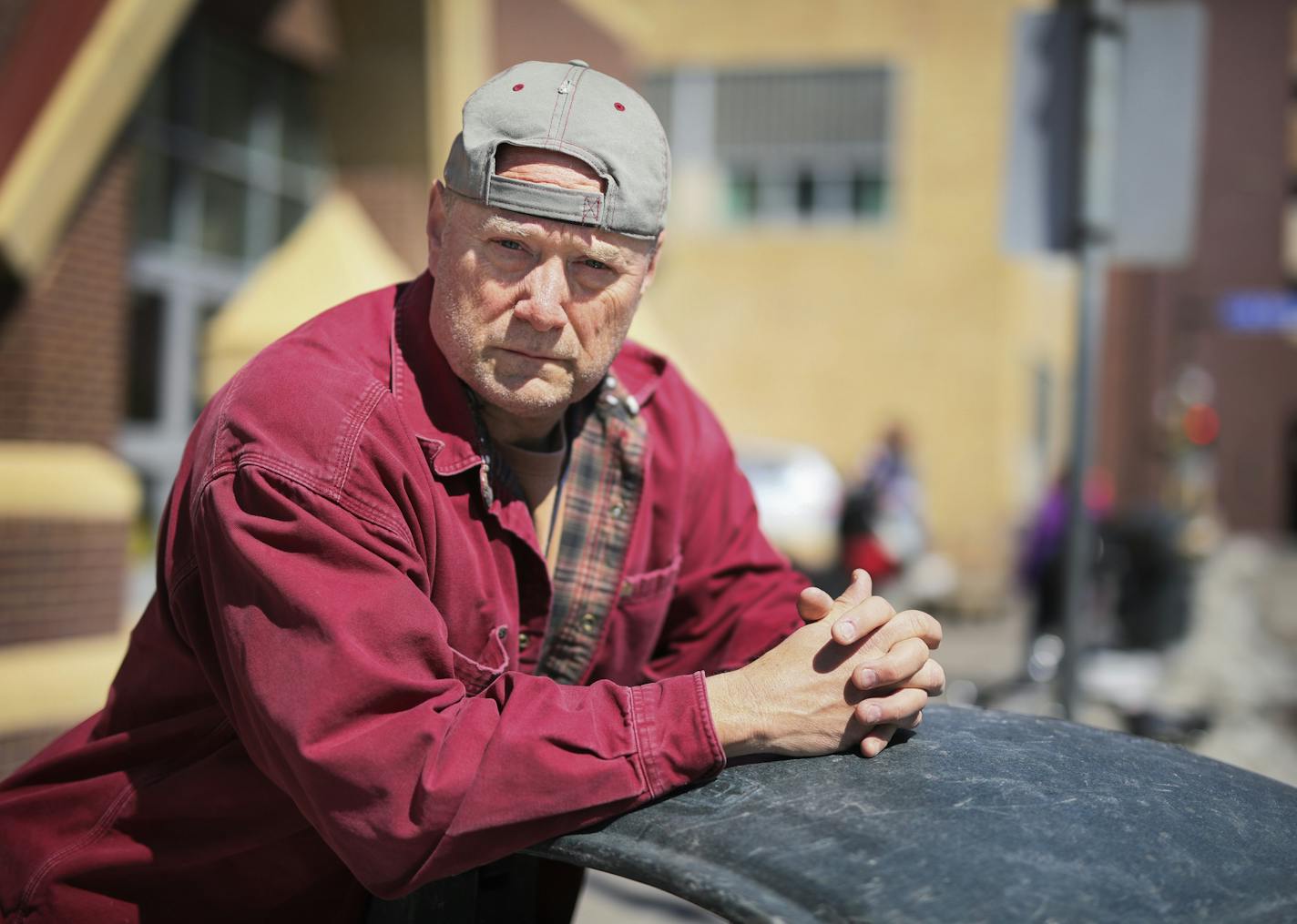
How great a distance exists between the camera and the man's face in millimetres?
1869

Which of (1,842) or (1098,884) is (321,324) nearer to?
(1,842)

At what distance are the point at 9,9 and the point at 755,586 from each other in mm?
5268

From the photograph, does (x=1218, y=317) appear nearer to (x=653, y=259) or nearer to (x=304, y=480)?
(x=653, y=259)

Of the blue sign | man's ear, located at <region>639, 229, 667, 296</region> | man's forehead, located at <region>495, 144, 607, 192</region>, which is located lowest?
man's ear, located at <region>639, 229, 667, 296</region>

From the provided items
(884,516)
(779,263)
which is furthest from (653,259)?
(779,263)

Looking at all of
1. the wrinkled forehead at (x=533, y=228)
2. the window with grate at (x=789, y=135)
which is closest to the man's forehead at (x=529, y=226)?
the wrinkled forehead at (x=533, y=228)

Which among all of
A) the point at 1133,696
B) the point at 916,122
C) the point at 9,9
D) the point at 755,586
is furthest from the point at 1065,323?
the point at 755,586

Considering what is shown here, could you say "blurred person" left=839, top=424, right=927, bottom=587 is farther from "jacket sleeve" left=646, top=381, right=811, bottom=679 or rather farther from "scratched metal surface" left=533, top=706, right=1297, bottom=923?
"scratched metal surface" left=533, top=706, right=1297, bottom=923

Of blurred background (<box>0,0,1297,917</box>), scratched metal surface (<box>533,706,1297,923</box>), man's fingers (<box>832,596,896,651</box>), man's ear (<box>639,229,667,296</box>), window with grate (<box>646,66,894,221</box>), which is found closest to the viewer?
scratched metal surface (<box>533,706,1297,923</box>)

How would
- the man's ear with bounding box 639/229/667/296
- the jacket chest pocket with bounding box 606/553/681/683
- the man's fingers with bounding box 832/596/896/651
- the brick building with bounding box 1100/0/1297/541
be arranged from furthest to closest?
the brick building with bounding box 1100/0/1297/541, the jacket chest pocket with bounding box 606/553/681/683, the man's ear with bounding box 639/229/667/296, the man's fingers with bounding box 832/596/896/651

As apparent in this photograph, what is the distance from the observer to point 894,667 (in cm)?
181

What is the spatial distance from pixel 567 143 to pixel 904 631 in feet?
2.82

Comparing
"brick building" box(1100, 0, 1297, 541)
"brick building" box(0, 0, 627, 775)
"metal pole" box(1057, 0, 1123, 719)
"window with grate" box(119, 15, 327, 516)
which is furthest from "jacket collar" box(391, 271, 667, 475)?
"brick building" box(1100, 0, 1297, 541)

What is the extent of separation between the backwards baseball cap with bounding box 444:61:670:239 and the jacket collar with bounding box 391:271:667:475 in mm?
219
